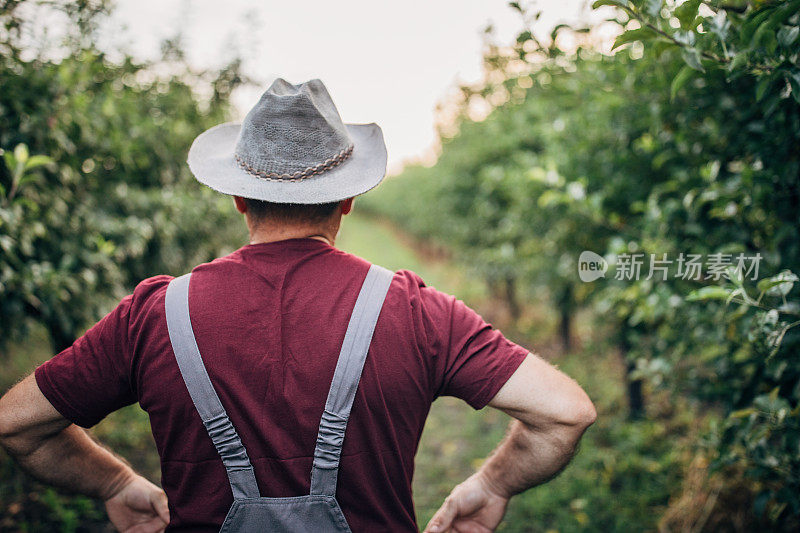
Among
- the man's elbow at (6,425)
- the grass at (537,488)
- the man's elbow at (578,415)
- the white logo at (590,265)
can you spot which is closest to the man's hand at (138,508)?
the man's elbow at (6,425)

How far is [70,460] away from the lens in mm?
1536

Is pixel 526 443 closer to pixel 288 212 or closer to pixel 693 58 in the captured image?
pixel 288 212

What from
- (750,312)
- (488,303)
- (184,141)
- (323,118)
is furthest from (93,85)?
(488,303)

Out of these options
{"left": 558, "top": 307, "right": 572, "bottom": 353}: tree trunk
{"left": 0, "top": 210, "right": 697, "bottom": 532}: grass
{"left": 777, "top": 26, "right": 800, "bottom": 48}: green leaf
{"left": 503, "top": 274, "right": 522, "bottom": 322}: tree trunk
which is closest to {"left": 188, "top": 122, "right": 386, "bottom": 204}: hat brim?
{"left": 777, "top": 26, "right": 800, "bottom": 48}: green leaf

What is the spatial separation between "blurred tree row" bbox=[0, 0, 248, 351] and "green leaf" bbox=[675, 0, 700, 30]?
2421 millimetres

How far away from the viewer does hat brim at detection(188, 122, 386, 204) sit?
4.61 ft

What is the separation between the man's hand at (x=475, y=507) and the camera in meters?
1.59

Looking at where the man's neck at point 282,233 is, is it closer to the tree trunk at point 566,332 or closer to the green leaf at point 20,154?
the green leaf at point 20,154

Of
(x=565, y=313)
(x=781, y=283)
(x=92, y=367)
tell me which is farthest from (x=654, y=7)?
(x=565, y=313)

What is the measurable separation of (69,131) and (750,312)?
136 inches

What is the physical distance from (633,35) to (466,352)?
1.05 meters

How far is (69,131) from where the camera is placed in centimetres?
284

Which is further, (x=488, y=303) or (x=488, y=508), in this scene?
(x=488, y=303)

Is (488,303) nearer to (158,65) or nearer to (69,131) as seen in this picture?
(158,65)
